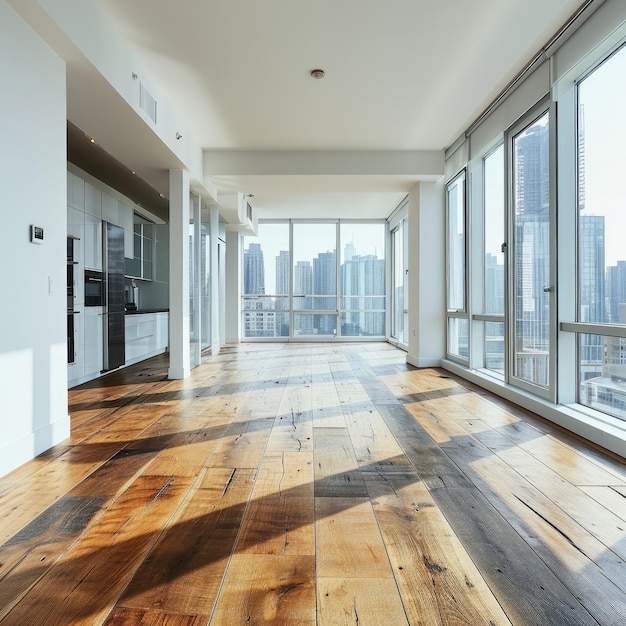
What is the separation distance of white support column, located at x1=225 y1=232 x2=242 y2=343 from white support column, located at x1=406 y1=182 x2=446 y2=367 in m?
4.67

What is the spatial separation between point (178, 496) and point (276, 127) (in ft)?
13.7

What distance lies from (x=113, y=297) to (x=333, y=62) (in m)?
3.60

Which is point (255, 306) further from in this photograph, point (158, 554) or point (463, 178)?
point (158, 554)

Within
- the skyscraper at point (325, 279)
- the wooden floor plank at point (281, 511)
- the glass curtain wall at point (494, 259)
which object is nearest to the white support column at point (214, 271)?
the skyscraper at point (325, 279)

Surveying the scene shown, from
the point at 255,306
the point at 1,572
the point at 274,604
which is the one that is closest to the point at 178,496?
the point at 1,572

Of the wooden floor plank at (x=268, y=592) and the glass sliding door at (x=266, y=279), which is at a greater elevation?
the glass sliding door at (x=266, y=279)

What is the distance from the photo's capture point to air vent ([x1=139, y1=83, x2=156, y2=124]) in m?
3.64

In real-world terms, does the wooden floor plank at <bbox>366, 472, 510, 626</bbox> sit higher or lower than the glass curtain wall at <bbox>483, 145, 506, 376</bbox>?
lower

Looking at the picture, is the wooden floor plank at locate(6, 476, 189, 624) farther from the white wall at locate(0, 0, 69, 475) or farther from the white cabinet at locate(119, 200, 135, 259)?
the white cabinet at locate(119, 200, 135, 259)

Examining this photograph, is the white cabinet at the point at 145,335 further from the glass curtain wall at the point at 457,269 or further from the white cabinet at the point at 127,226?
the glass curtain wall at the point at 457,269

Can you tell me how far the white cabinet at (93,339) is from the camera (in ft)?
15.9

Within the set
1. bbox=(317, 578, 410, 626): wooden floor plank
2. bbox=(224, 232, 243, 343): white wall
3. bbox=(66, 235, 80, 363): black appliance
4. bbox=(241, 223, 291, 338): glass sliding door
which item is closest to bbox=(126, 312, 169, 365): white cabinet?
bbox=(66, 235, 80, 363): black appliance

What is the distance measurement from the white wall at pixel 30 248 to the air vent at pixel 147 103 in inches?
35.9

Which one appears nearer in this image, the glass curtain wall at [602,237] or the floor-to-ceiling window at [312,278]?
the glass curtain wall at [602,237]
